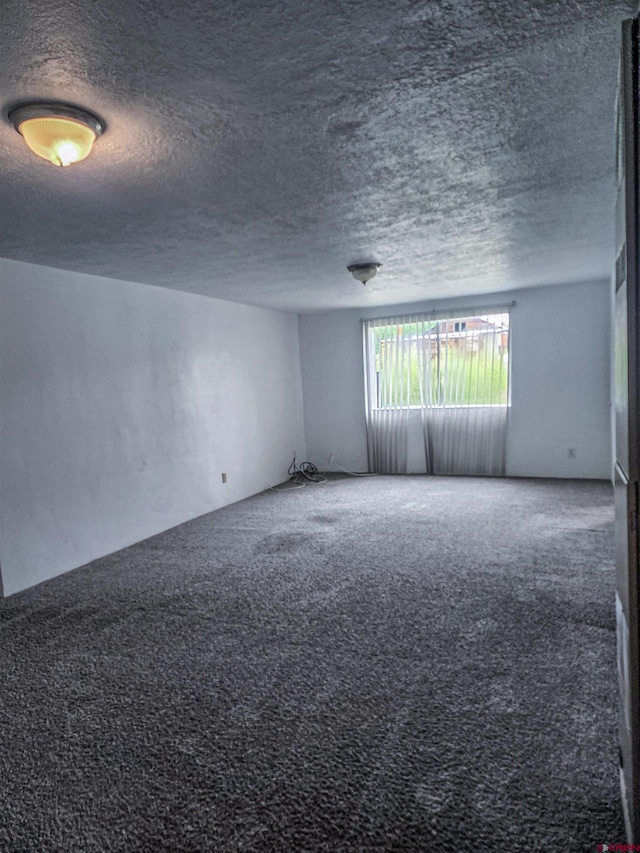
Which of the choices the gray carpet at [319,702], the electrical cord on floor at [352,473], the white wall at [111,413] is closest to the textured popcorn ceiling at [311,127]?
the white wall at [111,413]

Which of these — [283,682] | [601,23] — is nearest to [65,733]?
[283,682]

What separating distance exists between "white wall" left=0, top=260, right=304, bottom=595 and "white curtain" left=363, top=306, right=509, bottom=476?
65.7 inches

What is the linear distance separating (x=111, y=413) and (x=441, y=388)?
3998mm

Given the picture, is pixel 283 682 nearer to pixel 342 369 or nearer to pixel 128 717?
pixel 128 717

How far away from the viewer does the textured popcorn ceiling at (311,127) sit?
1.36 metres

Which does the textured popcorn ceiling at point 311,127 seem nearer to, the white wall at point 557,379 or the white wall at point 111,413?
the white wall at point 111,413

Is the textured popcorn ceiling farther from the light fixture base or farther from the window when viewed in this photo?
the window

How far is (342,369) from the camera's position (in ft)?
23.3

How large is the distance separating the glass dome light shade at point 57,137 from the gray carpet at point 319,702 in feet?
7.09

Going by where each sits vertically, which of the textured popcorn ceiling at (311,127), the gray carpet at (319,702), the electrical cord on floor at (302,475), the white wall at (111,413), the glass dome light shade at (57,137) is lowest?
the gray carpet at (319,702)

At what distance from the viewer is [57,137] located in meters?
1.76

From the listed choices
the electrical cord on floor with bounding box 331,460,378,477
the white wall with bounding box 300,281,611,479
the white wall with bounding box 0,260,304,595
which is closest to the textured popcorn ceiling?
the white wall with bounding box 0,260,304,595

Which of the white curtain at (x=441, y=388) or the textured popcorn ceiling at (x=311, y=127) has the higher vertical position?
the textured popcorn ceiling at (x=311, y=127)

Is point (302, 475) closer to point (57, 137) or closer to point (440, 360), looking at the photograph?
point (440, 360)
